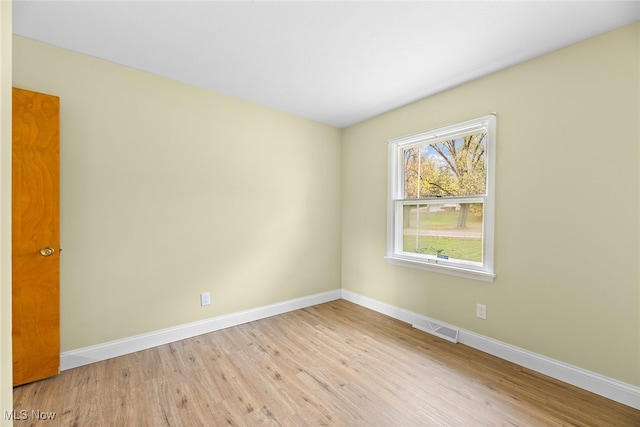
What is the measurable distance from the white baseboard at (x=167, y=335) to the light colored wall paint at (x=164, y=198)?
57 mm

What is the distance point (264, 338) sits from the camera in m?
2.62

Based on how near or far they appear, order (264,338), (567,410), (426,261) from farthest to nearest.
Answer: (426,261)
(264,338)
(567,410)

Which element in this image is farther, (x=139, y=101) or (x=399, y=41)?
(x=139, y=101)

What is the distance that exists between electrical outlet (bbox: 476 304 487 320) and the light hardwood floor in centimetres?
31

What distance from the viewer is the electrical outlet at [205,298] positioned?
2.69 meters

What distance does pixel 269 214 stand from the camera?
10.4 feet

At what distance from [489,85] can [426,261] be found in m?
1.75

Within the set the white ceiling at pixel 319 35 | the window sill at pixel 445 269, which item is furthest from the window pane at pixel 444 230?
the white ceiling at pixel 319 35

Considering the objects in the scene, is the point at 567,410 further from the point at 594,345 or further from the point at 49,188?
the point at 49,188

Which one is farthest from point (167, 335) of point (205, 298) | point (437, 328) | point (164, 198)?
point (437, 328)

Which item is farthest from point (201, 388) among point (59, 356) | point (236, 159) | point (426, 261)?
point (426, 261)

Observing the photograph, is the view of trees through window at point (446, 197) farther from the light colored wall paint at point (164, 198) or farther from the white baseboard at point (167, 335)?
the white baseboard at point (167, 335)

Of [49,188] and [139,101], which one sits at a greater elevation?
[139,101]
